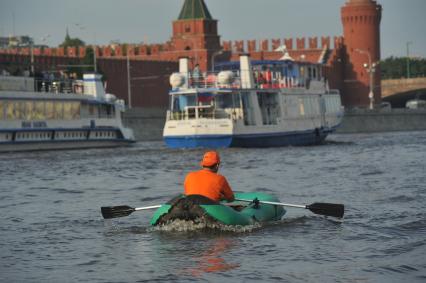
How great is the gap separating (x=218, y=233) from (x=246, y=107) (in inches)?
1240

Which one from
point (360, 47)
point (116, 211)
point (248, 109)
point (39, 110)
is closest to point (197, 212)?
point (116, 211)

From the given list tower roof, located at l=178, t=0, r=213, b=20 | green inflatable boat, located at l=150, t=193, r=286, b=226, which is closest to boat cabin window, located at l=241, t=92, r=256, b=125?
green inflatable boat, located at l=150, t=193, r=286, b=226

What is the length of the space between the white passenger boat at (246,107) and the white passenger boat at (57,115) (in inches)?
252

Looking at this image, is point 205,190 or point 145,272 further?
point 205,190

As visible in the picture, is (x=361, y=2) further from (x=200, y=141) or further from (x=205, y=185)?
(x=205, y=185)

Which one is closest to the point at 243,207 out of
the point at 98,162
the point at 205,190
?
the point at 205,190

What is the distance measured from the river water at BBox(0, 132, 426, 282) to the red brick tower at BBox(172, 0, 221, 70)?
75.5m

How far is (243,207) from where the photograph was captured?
20.0 m

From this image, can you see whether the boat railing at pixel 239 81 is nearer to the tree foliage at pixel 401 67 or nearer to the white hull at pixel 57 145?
the white hull at pixel 57 145

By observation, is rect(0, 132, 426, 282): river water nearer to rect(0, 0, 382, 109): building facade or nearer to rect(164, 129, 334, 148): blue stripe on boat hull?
rect(164, 129, 334, 148): blue stripe on boat hull

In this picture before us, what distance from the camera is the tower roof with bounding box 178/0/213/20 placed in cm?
11219

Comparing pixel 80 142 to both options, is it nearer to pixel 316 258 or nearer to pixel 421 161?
pixel 421 161

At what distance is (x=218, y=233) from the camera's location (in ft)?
61.3

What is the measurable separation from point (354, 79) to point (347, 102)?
2731 millimetres
